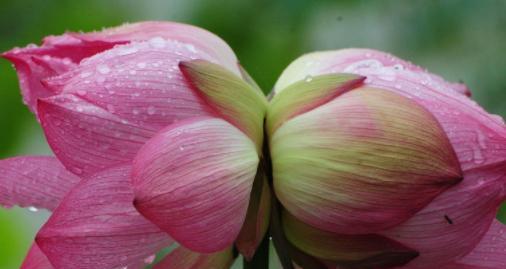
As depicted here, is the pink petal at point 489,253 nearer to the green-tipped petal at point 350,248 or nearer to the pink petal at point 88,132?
the green-tipped petal at point 350,248

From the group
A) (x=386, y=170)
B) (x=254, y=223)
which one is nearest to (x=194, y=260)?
(x=254, y=223)

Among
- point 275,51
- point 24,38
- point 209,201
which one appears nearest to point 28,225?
point 24,38

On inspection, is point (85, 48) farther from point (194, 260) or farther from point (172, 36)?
point (194, 260)

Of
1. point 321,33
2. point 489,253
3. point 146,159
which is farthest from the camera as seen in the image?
point 321,33

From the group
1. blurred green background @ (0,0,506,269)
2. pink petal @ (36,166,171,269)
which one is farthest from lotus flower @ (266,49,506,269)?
blurred green background @ (0,0,506,269)

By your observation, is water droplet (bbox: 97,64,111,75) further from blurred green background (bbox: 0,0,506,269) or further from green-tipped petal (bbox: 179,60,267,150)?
blurred green background (bbox: 0,0,506,269)

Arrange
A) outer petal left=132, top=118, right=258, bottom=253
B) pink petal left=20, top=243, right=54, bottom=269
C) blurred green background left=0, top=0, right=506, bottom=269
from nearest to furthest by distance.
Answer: outer petal left=132, top=118, right=258, bottom=253 → pink petal left=20, top=243, right=54, bottom=269 → blurred green background left=0, top=0, right=506, bottom=269
